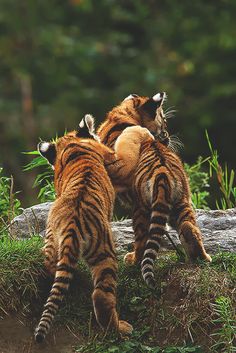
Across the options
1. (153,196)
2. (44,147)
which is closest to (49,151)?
(44,147)

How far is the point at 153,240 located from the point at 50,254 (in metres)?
0.70

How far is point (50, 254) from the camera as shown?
858 cm

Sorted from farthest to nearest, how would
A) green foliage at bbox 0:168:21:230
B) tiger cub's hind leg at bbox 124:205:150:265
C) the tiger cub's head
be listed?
green foliage at bbox 0:168:21:230
the tiger cub's head
tiger cub's hind leg at bbox 124:205:150:265

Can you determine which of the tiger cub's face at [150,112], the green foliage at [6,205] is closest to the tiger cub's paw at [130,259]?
the tiger cub's face at [150,112]

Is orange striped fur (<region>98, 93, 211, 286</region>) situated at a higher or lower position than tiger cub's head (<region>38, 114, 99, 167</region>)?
lower

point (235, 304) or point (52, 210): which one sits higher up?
point (52, 210)

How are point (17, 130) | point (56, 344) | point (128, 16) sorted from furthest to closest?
point (128, 16)
point (17, 130)
point (56, 344)

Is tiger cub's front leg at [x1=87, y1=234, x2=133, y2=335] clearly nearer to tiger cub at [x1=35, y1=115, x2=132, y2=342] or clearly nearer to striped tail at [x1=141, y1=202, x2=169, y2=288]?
tiger cub at [x1=35, y1=115, x2=132, y2=342]

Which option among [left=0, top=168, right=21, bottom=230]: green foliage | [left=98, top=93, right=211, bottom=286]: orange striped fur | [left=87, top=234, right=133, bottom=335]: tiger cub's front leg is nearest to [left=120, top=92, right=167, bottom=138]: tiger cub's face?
[left=98, top=93, right=211, bottom=286]: orange striped fur

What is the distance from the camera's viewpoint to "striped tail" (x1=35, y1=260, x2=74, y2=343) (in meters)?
7.87

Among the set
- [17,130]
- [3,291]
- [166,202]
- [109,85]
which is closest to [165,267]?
[166,202]

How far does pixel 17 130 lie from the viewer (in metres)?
24.7

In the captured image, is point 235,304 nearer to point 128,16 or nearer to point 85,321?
point 85,321

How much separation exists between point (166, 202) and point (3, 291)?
1.20m
